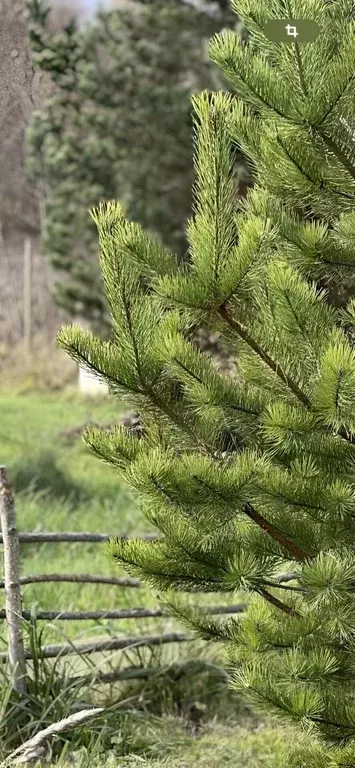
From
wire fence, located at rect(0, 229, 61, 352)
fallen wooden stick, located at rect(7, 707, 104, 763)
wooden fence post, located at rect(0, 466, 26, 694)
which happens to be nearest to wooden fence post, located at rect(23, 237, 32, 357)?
wire fence, located at rect(0, 229, 61, 352)

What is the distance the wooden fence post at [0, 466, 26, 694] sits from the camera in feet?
9.85

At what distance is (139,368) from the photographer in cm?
217

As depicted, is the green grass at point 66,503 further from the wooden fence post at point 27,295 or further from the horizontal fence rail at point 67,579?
the wooden fence post at point 27,295

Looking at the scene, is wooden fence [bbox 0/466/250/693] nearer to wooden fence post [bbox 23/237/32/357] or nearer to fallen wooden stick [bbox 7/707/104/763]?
fallen wooden stick [bbox 7/707/104/763]

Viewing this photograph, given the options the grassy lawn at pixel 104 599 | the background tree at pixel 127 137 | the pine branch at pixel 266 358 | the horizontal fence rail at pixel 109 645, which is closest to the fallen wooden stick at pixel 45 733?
the grassy lawn at pixel 104 599

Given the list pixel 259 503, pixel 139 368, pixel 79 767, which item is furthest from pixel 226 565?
pixel 79 767

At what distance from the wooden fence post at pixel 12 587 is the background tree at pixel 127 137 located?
5.89m

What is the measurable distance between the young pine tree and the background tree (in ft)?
21.1

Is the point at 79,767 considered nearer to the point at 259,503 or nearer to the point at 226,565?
the point at 226,565

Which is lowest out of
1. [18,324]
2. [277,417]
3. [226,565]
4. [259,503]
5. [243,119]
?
[226,565]

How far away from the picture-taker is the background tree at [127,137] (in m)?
8.69

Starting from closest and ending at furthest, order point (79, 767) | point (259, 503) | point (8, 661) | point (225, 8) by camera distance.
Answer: point (259, 503) < point (79, 767) < point (8, 661) < point (225, 8)

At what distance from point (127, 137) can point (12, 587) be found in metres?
6.92

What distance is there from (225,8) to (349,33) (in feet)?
22.4
